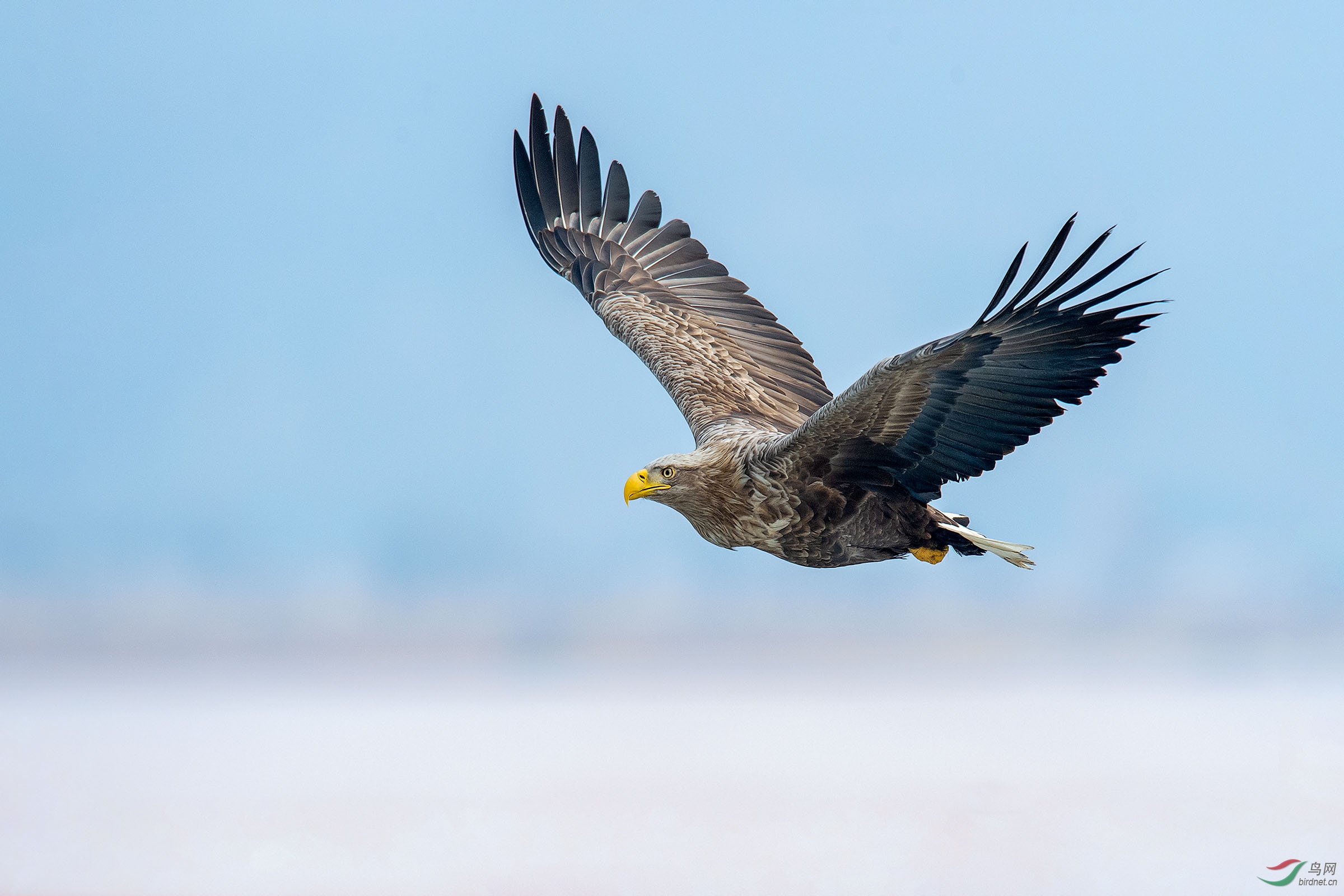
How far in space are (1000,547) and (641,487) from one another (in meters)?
2.36

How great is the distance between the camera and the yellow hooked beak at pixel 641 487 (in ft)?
26.4

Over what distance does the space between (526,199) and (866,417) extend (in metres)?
5.76

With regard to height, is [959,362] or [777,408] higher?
[777,408]

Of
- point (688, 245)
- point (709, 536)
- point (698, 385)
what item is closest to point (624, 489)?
point (709, 536)

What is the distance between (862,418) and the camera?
24.3ft

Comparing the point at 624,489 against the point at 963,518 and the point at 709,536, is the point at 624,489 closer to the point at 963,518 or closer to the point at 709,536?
the point at 709,536

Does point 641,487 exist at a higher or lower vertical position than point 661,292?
lower

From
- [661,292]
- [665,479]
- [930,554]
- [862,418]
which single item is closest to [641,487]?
[665,479]

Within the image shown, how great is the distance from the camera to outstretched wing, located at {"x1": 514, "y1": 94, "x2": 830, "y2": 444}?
10078 millimetres

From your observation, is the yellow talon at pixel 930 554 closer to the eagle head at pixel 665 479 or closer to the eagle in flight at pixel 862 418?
the eagle in flight at pixel 862 418

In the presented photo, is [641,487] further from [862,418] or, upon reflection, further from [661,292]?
[661,292]

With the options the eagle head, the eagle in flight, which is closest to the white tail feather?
the eagle in flight

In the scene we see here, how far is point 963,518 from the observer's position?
8.56 m

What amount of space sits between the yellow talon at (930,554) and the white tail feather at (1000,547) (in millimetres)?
232
